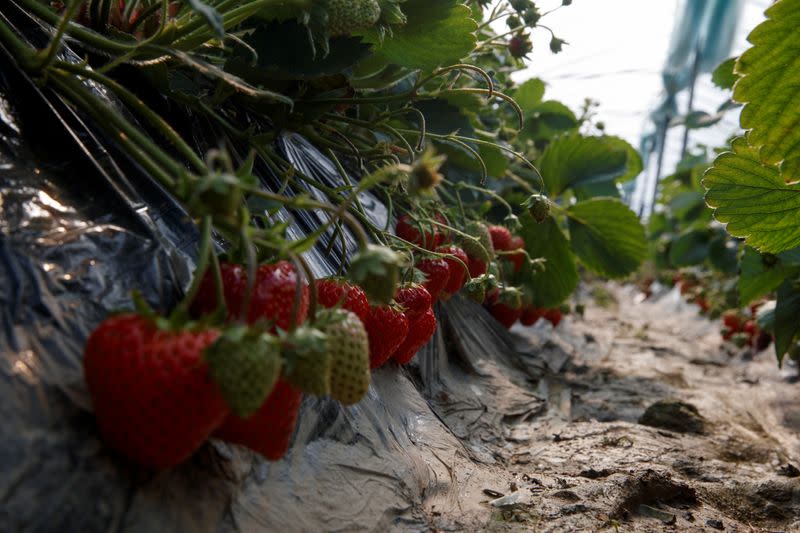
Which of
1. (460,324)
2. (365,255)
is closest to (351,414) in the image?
(365,255)

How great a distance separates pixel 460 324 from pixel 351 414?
84 cm

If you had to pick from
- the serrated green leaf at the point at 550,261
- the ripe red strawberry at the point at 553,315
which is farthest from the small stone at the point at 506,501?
the ripe red strawberry at the point at 553,315

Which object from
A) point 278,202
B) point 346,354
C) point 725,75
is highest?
point 725,75

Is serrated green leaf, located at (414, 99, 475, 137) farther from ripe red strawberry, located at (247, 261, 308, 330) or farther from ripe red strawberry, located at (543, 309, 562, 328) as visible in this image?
ripe red strawberry, located at (543, 309, 562, 328)

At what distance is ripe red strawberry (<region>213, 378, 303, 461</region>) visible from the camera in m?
0.57

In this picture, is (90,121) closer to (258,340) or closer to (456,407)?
(258,340)

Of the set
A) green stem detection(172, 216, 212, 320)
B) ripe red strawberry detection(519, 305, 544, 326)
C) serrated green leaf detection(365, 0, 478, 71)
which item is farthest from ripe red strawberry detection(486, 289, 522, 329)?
green stem detection(172, 216, 212, 320)

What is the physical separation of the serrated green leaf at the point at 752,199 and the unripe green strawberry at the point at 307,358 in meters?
0.79

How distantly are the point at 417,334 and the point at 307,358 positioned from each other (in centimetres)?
51

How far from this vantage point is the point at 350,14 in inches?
30.6

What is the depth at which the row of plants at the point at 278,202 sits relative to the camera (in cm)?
51

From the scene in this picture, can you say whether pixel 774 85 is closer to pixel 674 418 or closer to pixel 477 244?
pixel 477 244

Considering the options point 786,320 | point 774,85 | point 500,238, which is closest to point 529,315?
point 500,238

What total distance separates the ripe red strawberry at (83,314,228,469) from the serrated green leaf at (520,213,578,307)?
138 cm
